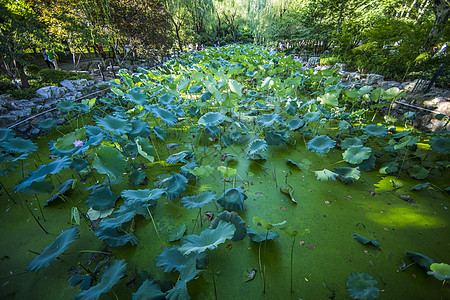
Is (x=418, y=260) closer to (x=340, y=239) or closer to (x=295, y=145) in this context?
(x=340, y=239)

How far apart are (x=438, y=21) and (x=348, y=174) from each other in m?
4.27

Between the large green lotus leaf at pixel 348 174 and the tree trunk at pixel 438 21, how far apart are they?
404 cm

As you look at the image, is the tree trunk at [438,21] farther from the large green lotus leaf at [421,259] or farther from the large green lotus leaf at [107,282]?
the large green lotus leaf at [107,282]

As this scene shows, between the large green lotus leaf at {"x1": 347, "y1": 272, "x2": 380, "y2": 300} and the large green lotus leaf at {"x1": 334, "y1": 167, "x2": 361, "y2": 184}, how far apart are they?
3.05ft

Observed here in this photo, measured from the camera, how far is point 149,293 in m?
0.89

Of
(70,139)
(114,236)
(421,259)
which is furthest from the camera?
(70,139)

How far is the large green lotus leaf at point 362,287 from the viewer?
0.90 meters

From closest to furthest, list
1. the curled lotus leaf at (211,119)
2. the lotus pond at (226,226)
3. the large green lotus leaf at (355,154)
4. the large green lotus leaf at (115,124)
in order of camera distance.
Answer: the lotus pond at (226,226), the large green lotus leaf at (115,124), the large green lotus leaf at (355,154), the curled lotus leaf at (211,119)

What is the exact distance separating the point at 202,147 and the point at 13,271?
1.94 m

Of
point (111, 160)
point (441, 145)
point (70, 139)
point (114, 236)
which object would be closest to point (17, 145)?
point (70, 139)

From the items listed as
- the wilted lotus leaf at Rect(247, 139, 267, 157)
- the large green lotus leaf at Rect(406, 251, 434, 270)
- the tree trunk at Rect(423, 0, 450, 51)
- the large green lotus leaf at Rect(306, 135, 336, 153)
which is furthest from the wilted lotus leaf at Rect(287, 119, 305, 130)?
the tree trunk at Rect(423, 0, 450, 51)

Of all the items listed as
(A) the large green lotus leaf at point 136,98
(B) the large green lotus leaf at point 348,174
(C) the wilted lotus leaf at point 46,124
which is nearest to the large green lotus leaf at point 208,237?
(B) the large green lotus leaf at point 348,174

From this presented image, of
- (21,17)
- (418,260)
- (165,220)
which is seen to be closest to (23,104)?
(21,17)

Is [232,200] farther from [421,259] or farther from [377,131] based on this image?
[377,131]
